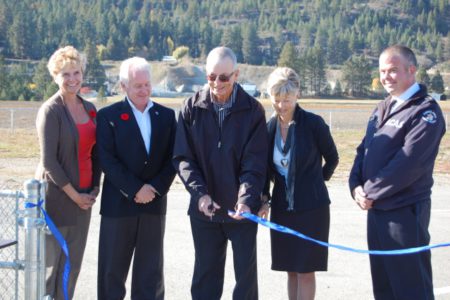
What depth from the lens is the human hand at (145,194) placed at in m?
5.23

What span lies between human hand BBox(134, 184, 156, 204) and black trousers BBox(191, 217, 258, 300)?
360 millimetres

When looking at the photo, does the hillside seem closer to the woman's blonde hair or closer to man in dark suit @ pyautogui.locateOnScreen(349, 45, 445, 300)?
the woman's blonde hair

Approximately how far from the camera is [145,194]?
523 cm

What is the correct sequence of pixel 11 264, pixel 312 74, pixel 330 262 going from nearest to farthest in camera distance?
pixel 11 264 < pixel 330 262 < pixel 312 74

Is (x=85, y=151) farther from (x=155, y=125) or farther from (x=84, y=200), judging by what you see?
(x=155, y=125)

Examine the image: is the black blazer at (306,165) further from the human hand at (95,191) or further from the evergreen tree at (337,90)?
the evergreen tree at (337,90)

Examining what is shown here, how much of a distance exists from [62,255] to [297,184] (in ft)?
6.24

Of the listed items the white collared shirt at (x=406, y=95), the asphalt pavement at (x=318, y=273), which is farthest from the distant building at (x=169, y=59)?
the white collared shirt at (x=406, y=95)

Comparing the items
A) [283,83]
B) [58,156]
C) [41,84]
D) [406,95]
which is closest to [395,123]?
[406,95]

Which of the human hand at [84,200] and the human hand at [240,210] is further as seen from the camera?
the human hand at [84,200]

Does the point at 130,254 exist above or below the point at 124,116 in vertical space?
below

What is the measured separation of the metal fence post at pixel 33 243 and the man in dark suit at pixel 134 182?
2.69 feet

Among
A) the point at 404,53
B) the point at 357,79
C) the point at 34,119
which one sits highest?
the point at 404,53

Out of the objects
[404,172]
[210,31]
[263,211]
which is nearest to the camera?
[404,172]
